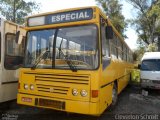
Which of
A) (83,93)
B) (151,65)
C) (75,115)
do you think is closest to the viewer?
(83,93)

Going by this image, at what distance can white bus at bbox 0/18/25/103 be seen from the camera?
7621 mm

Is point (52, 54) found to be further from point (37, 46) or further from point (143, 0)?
point (143, 0)

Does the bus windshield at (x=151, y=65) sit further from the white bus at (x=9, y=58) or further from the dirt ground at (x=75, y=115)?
the white bus at (x=9, y=58)

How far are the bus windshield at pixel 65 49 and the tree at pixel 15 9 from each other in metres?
29.1

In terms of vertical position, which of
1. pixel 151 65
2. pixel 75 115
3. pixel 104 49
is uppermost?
pixel 104 49

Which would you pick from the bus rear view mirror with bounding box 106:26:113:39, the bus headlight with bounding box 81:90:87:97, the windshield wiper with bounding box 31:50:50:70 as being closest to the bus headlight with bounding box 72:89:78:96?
the bus headlight with bounding box 81:90:87:97

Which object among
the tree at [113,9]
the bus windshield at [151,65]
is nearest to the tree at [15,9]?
the tree at [113,9]

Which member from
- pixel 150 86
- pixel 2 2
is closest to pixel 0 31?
pixel 150 86

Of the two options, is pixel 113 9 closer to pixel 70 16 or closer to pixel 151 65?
pixel 151 65

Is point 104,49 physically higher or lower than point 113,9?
lower

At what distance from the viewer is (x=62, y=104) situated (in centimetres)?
652

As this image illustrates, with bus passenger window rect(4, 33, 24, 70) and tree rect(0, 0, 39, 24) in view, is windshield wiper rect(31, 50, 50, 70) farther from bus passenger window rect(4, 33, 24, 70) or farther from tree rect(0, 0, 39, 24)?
tree rect(0, 0, 39, 24)

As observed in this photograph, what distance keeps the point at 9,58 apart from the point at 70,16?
98.9 inches

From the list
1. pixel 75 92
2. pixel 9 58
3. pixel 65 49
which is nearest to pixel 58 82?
pixel 75 92
